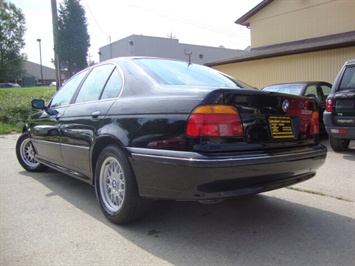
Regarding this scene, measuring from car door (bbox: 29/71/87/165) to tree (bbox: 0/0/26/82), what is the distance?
6576 cm

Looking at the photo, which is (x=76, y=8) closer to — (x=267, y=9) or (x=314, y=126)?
(x=267, y=9)

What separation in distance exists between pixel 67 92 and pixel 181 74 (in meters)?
1.93

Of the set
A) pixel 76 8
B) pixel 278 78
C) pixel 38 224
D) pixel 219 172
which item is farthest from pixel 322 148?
pixel 76 8

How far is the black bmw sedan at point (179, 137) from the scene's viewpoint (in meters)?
2.54

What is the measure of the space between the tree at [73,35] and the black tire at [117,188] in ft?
135

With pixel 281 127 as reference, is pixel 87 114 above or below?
above

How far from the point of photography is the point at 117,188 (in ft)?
10.8

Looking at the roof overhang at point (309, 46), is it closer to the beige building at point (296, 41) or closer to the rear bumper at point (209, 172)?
the beige building at point (296, 41)

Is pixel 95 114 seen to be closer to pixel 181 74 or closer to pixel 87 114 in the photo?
pixel 87 114

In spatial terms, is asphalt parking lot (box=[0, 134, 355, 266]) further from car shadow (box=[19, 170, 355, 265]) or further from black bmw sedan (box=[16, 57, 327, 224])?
black bmw sedan (box=[16, 57, 327, 224])

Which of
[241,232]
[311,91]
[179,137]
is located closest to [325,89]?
[311,91]

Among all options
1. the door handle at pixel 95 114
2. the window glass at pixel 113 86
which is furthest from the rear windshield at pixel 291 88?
the door handle at pixel 95 114

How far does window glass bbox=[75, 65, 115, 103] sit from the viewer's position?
3.78 m

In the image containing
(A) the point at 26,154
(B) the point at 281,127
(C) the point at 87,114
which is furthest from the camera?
(A) the point at 26,154
